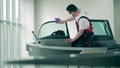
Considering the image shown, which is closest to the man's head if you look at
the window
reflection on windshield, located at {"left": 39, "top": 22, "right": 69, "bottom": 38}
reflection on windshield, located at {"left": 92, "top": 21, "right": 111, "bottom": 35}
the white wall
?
reflection on windshield, located at {"left": 39, "top": 22, "right": 69, "bottom": 38}

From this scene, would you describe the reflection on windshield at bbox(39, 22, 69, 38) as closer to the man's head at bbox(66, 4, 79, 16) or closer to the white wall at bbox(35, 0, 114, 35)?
the man's head at bbox(66, 4, 79, 16)

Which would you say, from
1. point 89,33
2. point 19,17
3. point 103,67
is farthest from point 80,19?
point 19,17

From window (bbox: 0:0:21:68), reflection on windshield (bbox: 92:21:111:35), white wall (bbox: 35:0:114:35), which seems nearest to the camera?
reflection on windshield (bbox: 92:21:111:35)

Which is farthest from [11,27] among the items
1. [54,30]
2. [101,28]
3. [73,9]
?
[73,9]

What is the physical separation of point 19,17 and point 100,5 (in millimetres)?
3055

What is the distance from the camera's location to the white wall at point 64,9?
29.9 feet

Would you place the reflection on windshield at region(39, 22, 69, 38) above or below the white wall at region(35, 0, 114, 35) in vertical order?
below

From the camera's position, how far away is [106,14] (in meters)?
9.09

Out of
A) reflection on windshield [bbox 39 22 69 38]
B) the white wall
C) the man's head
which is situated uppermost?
the white wall

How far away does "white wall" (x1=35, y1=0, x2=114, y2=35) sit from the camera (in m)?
9.10

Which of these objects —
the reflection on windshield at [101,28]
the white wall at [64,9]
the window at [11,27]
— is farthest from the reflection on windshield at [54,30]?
the white wall at [64,9]

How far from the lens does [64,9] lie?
9.40m

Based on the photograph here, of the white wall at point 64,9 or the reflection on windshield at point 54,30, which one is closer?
the reflection on windshield at point 54,30

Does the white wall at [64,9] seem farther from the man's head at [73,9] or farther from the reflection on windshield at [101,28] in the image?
the man's head at [73,9]
